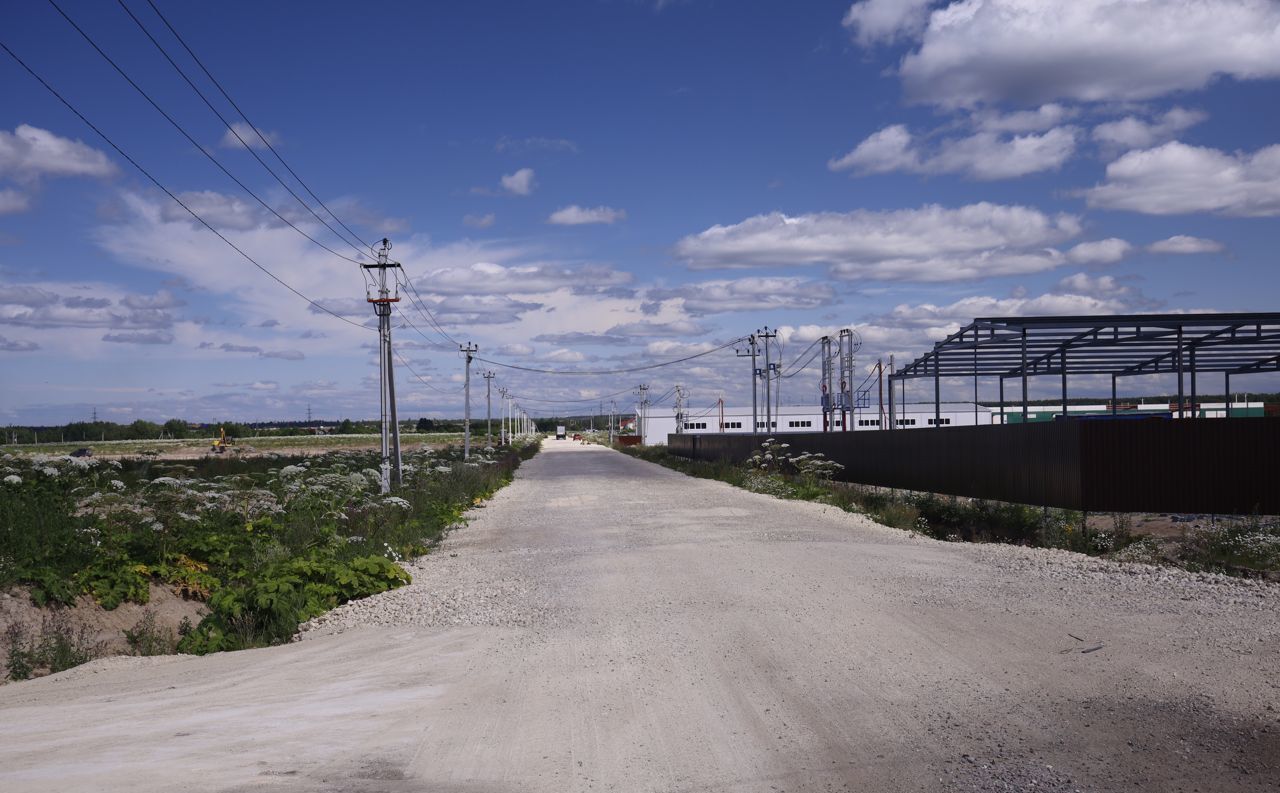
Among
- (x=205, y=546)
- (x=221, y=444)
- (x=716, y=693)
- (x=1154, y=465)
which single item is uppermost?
(x=1154, y=465)

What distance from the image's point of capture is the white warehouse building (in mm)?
80125

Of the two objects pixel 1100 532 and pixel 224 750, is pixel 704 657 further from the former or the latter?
pixel 1100 532

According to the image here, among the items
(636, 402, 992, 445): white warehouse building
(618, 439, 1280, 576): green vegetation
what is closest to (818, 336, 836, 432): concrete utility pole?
(636, 402, 992, 445): white warehouse building

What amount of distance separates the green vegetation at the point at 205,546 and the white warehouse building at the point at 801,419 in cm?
3528

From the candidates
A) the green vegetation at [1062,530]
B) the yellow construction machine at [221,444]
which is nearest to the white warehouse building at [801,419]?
the green vegetation at [1062,530]

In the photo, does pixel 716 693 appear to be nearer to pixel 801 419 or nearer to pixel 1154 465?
pixel 1154 465

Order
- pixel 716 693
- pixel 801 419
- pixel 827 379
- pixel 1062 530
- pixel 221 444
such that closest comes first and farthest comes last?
pixel 716 693 → pixel 1062 530 → pixel 827 379 → pixel 221 444 → pixel 801 419

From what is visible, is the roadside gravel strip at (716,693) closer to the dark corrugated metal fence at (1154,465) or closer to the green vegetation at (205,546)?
the green vegetation at (205,546)

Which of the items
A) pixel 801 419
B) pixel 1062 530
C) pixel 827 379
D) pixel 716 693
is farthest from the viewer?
pixel 801 419

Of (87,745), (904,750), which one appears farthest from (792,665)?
(87,745)

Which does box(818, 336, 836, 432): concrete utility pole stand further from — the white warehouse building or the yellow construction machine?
the yellow construction machine

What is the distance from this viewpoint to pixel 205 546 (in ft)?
41.7

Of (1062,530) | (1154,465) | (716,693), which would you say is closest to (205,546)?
(716,693)

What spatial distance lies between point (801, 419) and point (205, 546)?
8792 cm
